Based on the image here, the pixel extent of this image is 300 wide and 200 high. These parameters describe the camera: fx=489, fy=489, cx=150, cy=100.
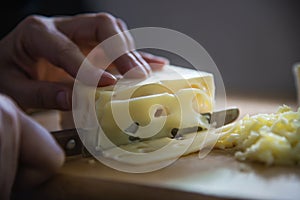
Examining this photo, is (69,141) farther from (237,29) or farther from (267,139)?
(237,29)

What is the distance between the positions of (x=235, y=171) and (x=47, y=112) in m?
1.00

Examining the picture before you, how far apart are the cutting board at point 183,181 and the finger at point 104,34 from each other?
403 millimetres

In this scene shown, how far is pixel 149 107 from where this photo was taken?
4.07ft

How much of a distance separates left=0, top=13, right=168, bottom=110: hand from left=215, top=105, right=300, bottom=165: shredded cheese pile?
340mm

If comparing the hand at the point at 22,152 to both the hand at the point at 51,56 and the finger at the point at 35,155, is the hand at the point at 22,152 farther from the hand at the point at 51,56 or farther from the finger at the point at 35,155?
the hand at the point at 51,56

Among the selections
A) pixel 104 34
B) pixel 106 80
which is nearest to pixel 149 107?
pixel 106 80

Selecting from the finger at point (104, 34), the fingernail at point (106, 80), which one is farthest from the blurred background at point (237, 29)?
the fingernail at point (106, 80)

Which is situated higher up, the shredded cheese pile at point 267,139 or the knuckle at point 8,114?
the shredded cheese pile at point 267,139

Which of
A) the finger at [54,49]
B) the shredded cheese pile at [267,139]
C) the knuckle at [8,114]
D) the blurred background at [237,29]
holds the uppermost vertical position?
the blurred background at [237,29]

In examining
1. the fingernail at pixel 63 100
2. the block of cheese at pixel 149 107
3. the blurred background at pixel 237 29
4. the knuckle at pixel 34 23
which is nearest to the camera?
the block of cheese at pixel 149 107

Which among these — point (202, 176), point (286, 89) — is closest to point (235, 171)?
point (202, 176)

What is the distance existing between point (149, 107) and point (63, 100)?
12.0 inches

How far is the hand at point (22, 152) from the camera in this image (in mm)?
936

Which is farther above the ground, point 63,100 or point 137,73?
point 137,73
